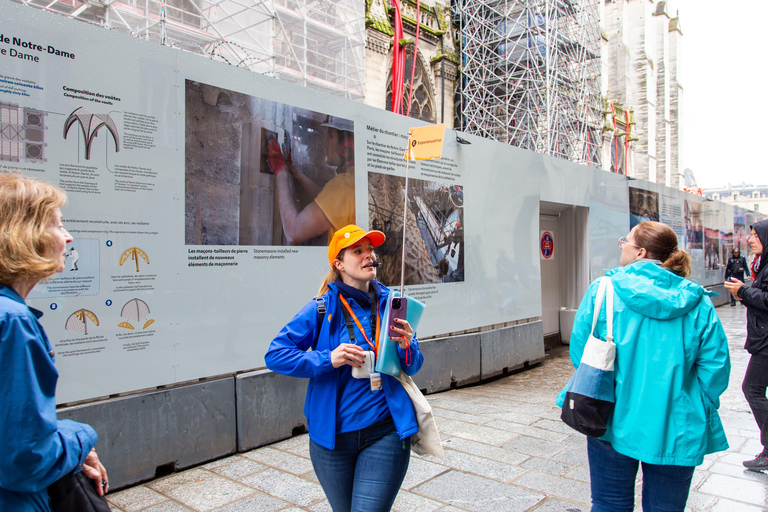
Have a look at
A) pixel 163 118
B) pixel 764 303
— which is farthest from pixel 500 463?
pixel 163 118

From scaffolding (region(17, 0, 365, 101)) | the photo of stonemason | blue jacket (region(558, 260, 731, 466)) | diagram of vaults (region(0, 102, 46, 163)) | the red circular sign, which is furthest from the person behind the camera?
scaffolding (region(17, 0, 365, 101))

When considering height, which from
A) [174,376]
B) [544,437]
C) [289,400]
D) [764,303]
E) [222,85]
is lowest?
[544,437]

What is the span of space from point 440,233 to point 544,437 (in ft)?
8.61

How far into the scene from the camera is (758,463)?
401 cm

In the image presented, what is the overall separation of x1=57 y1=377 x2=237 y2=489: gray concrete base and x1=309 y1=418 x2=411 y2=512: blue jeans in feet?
6.96

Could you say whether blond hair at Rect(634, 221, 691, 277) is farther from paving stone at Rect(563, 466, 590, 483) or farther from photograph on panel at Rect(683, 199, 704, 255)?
photograph on panel at Rect(683, 199, 704, 255)

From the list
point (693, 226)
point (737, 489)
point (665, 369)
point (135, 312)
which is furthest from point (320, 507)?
point (693, 226)

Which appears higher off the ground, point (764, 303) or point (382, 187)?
point (382, 187)

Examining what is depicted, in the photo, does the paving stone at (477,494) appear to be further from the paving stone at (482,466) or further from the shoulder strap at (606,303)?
the shoulder strap at (606,303)

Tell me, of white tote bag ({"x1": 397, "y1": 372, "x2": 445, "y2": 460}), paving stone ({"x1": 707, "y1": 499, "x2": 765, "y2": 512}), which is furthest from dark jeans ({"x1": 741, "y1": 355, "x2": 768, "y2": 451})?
white tote bag ({"x1": 397, "y1": 372, "x2": 445, "y2": 460})

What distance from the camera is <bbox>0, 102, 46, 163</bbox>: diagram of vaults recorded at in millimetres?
3311

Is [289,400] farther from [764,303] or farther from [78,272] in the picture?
[764,303]

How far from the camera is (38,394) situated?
1.29 meters

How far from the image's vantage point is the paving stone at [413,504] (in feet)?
11.2
